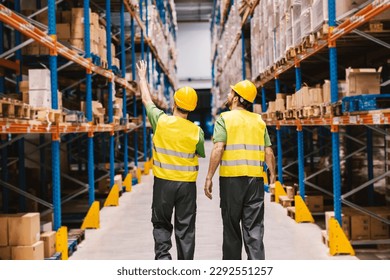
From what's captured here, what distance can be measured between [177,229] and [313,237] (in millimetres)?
2577

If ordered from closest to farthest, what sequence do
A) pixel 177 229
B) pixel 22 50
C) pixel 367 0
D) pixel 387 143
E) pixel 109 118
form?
pixel 177 229 → pixel 367 0 → pixel 22 50 → pixel 387 143 → pixel 109 118

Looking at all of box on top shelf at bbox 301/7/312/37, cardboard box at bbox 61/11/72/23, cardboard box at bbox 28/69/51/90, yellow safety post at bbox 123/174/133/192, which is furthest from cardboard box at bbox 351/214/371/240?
yellow safety post at bbox 123/174/133/192

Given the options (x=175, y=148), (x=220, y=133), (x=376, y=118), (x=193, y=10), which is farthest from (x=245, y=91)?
(x=193, y=10)

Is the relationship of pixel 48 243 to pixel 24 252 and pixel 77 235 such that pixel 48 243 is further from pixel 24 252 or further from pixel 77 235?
pixel 77 235

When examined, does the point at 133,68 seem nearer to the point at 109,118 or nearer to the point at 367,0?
the point at 109,118

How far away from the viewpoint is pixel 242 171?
4.07 m

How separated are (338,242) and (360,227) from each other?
56cm

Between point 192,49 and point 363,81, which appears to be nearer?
point 363,81

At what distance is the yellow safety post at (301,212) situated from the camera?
272 inches

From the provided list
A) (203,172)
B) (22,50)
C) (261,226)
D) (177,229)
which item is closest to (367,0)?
(261,226)

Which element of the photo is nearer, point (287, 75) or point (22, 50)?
point (22, 50)

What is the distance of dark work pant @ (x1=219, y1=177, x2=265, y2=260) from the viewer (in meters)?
4.09
